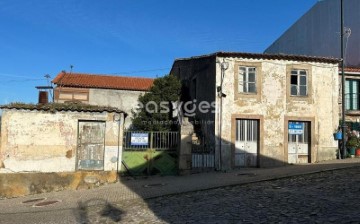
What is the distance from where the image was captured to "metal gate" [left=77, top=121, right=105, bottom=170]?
1538 centimetres

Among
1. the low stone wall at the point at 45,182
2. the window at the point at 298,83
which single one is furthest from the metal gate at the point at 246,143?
the low stone wall at the point at 45,182

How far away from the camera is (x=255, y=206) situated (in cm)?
952

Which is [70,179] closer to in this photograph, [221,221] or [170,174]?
[170,174]

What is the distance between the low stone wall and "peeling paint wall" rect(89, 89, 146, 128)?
15.4m

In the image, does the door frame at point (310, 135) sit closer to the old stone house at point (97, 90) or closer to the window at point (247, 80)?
the window at point (247, 80)

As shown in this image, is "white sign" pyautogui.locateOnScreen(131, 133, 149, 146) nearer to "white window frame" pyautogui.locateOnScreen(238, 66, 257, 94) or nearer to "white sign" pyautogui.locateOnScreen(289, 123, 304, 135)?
"white window frame" pyautogui.locateOnScreen(238, 66, 257, 94)

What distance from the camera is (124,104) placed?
3131cm

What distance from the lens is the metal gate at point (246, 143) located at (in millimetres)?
18500

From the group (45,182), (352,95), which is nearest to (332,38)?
(352,95)

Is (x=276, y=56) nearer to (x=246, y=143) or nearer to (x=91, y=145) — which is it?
(x=246, y=143)

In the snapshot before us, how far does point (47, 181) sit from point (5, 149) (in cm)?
200

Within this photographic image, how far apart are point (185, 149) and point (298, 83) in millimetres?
7145

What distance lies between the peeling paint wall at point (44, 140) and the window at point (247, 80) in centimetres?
667

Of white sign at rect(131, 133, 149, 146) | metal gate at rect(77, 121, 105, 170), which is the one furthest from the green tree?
metal gate at rect(77, 121, 105, 170)
